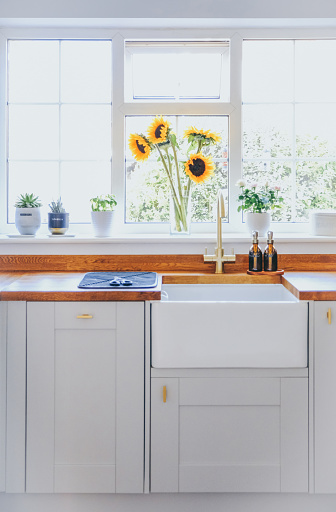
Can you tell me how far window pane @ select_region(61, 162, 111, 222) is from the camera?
2.92 meters

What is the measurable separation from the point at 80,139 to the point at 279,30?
3.94 feet

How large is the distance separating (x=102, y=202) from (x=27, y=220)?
0.39 m

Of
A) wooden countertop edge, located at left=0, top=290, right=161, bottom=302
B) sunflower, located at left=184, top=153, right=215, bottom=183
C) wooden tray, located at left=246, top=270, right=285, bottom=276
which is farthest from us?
sunflower, located at left=184, top=153, right=215, bottom=183

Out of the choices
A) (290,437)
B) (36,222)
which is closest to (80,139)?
(36,222)

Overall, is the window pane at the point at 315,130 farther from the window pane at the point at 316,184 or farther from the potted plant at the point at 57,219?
the potted plant at the point at 57,219

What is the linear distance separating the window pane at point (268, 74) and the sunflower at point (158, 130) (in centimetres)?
52

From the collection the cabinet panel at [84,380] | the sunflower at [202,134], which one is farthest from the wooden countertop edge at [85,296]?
the sunflower at [202,134]

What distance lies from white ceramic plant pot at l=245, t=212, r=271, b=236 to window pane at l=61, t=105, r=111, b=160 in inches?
32.7

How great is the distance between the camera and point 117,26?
2.83 meters

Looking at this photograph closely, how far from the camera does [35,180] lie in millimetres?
2912

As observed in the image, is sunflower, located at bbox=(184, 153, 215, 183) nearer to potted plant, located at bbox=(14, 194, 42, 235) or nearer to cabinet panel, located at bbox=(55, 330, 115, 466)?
potted plant, located at bbox=(14, 194, 42, 235)

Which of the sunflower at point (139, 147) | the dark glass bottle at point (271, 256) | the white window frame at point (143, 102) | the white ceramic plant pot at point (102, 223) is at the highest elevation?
the white window frame at point (143, 102)

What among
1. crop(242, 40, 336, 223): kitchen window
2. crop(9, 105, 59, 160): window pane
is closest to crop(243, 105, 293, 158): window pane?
crop(242, 40, 336, 223): kitchen window

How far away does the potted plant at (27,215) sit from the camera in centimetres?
275
